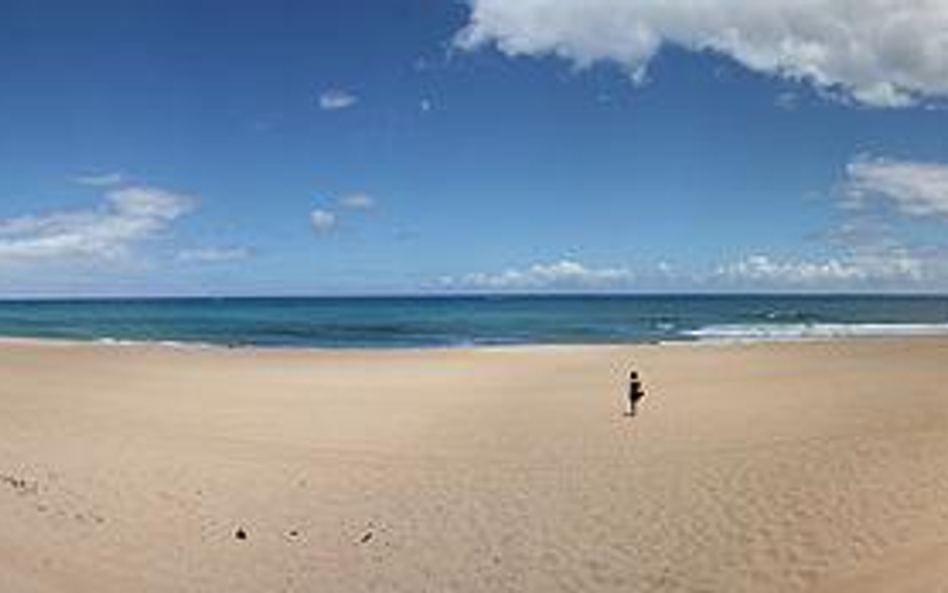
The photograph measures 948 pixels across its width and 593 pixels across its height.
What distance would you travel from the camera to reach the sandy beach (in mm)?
12562


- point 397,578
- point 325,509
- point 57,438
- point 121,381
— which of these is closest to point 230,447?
point 57,438

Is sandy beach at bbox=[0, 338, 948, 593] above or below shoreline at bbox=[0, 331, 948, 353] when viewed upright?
below

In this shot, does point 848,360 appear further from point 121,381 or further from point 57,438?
point 57,438

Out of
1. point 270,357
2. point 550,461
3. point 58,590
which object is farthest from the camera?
point 270,357

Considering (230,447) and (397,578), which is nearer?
(397,578)

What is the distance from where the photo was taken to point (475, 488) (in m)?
16.7

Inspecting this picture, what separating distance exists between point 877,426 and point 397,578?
38.6 feet

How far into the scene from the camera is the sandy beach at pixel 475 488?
12562 millimetres

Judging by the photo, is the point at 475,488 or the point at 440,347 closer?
the point at 475,488

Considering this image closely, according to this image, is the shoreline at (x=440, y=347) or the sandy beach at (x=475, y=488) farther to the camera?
the shoreline at (x=440, y=347)

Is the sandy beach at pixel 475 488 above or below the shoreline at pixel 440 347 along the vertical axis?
below

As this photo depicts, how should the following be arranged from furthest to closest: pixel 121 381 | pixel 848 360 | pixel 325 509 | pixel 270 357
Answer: pixel 270 357 < pixel 848 360 < pixel 121 381 < pixel 325 509

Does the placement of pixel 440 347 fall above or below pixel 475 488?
above

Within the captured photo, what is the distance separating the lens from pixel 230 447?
20047mm
